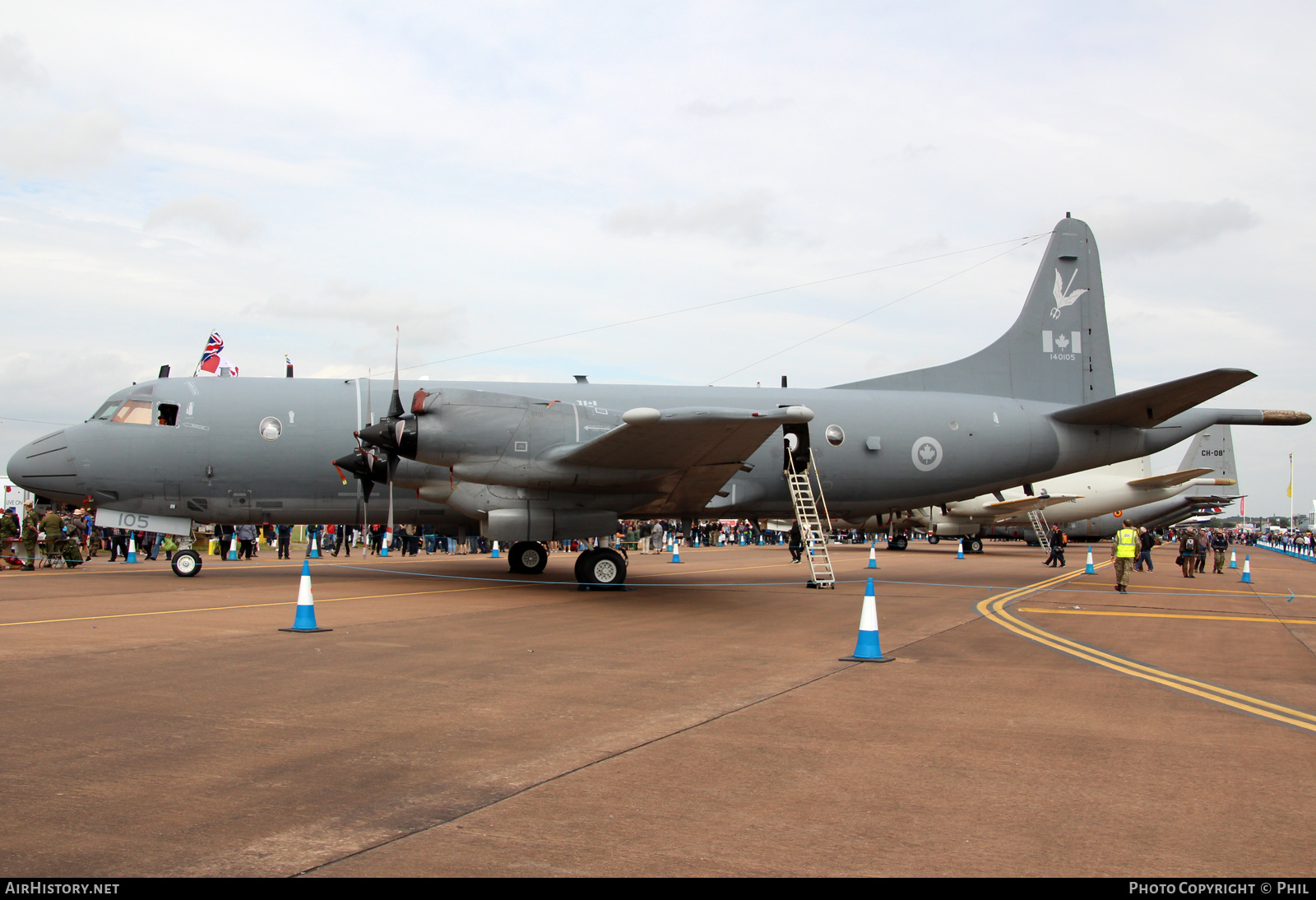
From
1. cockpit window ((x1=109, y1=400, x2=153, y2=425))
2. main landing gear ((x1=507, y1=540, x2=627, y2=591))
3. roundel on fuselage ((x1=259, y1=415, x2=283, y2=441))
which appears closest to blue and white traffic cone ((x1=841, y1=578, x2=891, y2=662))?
main landing gear ((x1=507, y1=540, x2=627, y2=591))

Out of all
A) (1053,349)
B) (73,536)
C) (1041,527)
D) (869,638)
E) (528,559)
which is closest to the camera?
(869,638)

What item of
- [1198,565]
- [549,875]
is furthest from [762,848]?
[1198,565]

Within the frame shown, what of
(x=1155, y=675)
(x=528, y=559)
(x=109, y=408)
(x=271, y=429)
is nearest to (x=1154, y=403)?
(x=1155, y=675)

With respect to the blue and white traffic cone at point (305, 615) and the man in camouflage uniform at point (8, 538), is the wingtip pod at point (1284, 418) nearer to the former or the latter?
the blue and white traffic cone at point (305, 615)

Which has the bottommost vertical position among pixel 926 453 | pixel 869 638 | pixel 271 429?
pixel 869 638

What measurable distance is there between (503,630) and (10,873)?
7.95 meters

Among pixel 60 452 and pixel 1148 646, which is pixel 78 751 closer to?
pixel 1148 646

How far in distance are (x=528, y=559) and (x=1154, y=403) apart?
14.3 meters

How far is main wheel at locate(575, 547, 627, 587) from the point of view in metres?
17.8

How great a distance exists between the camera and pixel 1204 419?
20812 mm

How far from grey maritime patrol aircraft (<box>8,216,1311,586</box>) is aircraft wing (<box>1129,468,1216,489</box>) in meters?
22.2

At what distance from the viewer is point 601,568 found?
705 inches

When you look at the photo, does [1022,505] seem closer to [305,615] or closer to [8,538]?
Answer: [305,615]

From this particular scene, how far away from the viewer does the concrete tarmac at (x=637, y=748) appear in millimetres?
4051
